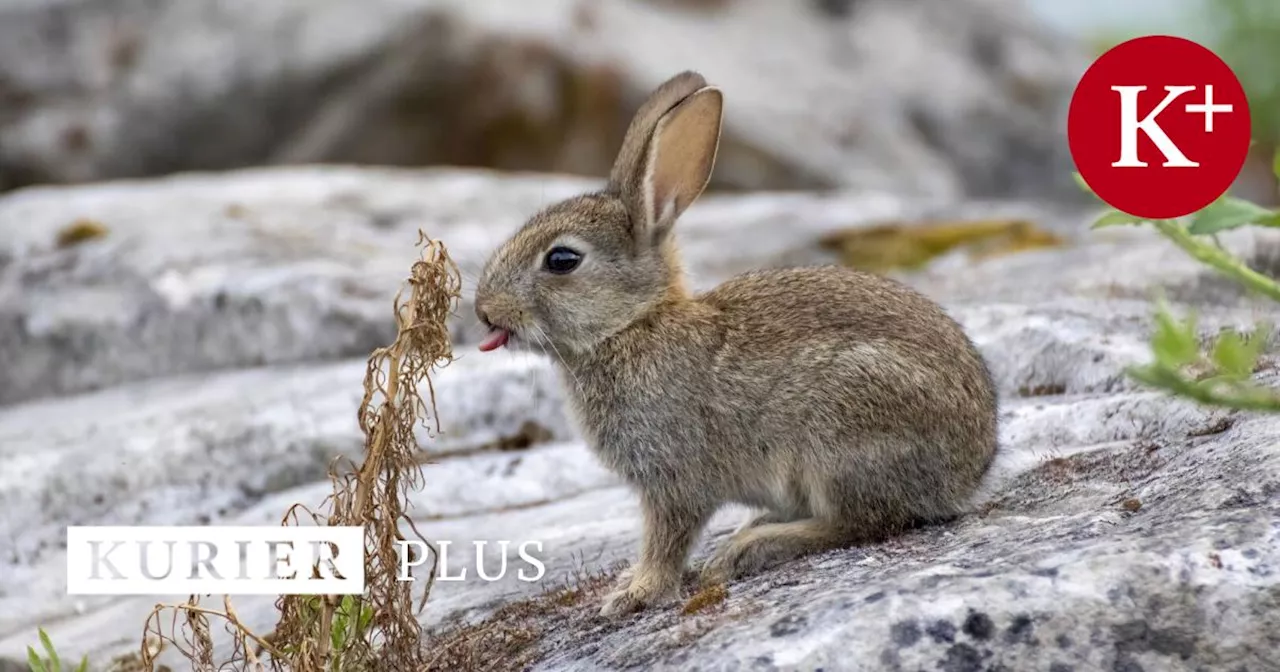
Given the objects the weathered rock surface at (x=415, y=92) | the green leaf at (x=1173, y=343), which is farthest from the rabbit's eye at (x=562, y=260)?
the weathered rock surface at (x=415, y=92)

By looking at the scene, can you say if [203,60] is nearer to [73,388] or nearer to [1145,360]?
[73,388]

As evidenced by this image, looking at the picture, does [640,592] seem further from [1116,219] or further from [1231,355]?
[1231,355]

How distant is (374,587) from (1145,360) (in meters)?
3.51

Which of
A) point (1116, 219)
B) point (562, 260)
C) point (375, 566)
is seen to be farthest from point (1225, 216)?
point (375, 566)

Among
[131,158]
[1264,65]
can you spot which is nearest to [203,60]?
[131,158]

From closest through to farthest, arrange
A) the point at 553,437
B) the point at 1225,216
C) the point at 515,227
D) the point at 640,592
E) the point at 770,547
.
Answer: the point at 1225,216 → the point at 640,592 → the point at 770,547 → the point at 553,437 → the point at 515,227

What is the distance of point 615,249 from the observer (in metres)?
5.46

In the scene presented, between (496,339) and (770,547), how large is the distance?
1.28 m

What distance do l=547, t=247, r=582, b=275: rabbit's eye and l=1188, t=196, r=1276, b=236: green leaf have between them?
85.9 inches

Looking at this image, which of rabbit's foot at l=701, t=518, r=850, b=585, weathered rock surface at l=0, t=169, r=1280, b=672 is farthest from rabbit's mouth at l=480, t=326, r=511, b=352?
rabbit's foot at l=701, t=518, r=850, b=585

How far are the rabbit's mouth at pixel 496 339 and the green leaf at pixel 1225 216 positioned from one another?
241 cm

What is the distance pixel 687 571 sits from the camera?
521cm

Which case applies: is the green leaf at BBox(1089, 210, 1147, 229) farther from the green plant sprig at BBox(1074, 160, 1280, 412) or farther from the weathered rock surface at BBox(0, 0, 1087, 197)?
the weathered rock surface at BBox(0, 0, 1087, 197)

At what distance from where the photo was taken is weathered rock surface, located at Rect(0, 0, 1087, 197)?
14.6 m
